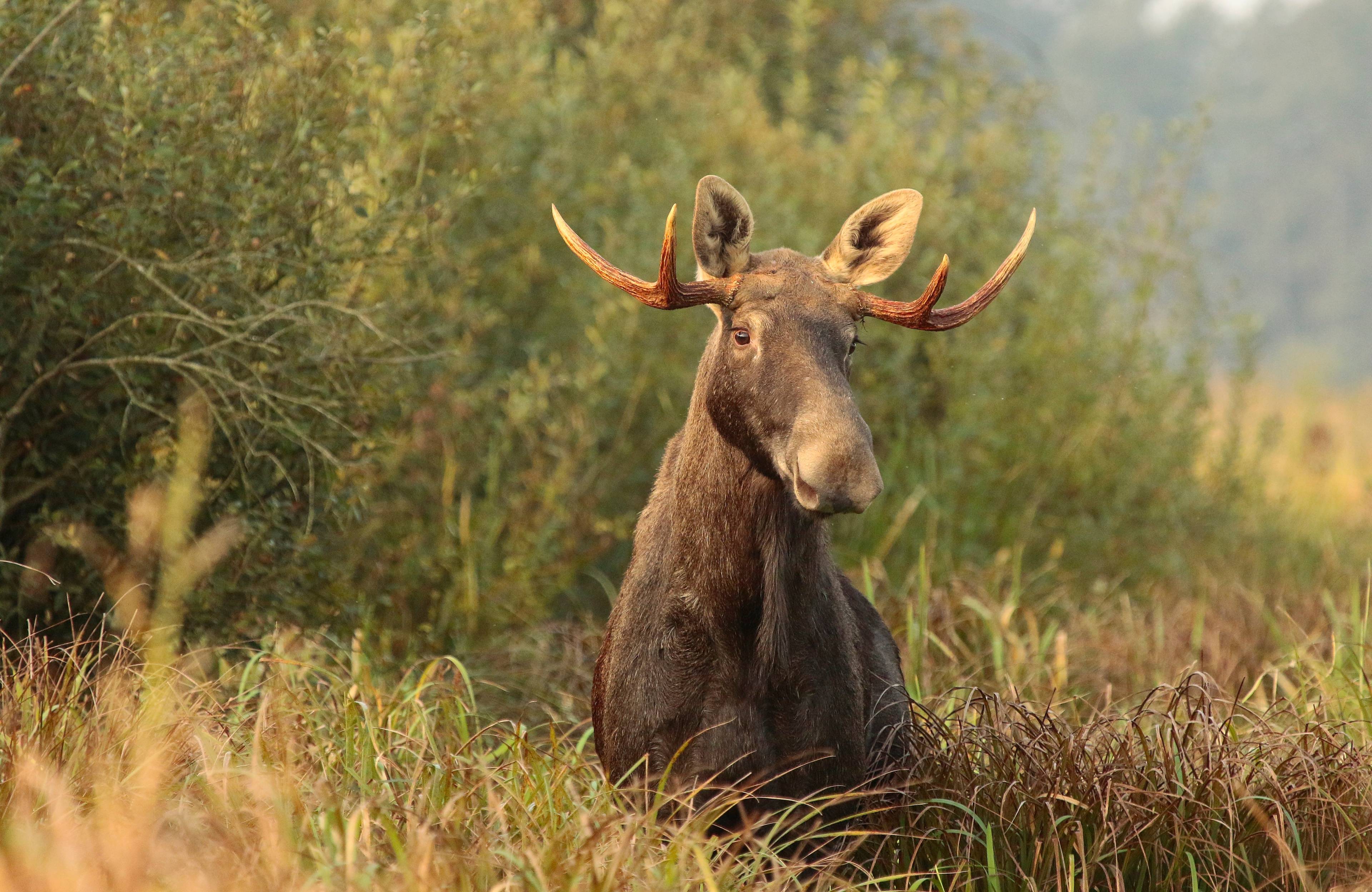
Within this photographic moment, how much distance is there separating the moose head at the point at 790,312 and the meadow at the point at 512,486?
1.02 m

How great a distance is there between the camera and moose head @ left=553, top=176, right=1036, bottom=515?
353cm

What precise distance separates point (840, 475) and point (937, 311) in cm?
69

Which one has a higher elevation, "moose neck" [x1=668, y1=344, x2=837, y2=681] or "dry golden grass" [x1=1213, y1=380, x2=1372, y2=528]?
"moose neck" [x1=668, y1=344, x2=837, y2=681]

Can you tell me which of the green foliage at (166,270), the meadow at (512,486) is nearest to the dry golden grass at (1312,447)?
the meadow at (512,486)

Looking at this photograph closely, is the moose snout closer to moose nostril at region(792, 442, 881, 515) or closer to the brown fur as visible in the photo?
moose nostril at region(792, 442, 881, 515)

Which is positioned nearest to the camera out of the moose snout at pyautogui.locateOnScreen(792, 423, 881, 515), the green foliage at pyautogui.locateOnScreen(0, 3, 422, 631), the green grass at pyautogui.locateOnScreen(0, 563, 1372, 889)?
the green grass at pyautogui.locateOnScreen(0, 563, 1372, 889)

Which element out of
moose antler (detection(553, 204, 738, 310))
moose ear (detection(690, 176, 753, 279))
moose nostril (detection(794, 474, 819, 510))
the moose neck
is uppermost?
moose ear (detection(690, 176, 753, 279))

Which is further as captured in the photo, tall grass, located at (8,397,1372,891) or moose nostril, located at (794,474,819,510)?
moose nostril, located at (794,474,819,510)

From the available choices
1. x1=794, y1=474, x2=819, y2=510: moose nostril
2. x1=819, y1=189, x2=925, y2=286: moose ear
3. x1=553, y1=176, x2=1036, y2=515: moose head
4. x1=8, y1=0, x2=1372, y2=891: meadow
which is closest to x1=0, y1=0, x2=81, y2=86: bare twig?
x1=8, y1=0, x2=1372, y2=891: meadow

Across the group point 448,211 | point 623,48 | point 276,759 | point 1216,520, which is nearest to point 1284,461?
point 1216,520

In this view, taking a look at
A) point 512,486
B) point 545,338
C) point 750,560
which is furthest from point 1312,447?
point 750,560

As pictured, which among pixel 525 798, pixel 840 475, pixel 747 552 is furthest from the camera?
pixel 747 552

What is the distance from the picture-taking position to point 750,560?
393 centimetres

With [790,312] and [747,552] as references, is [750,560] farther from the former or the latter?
[790,312]
